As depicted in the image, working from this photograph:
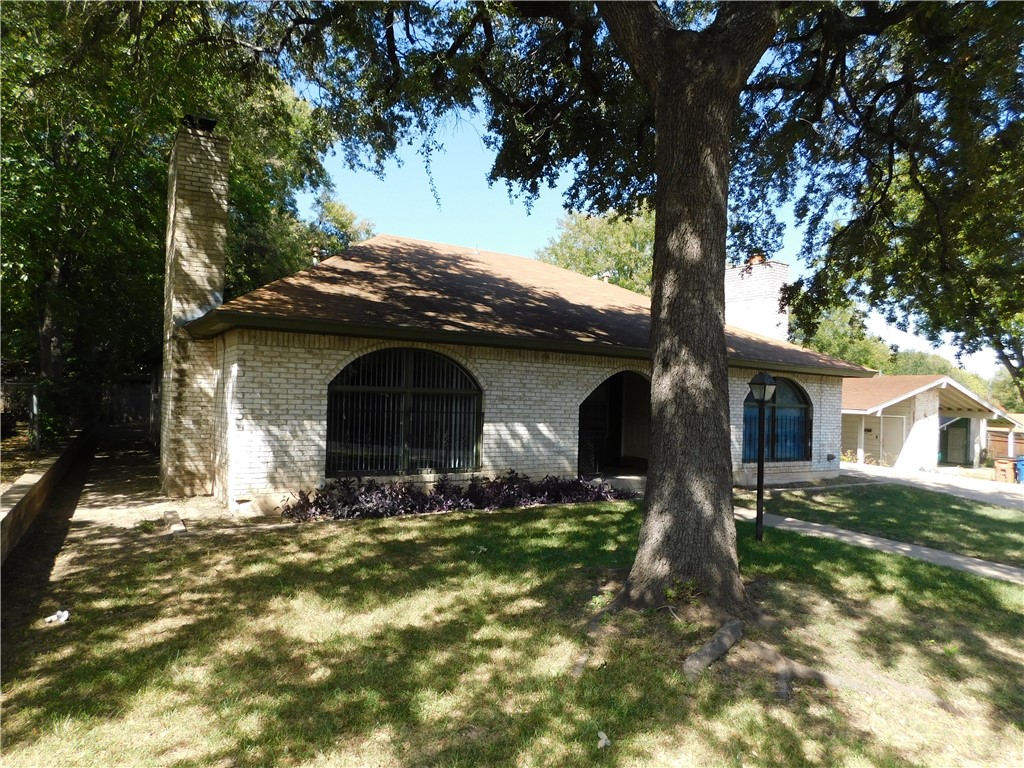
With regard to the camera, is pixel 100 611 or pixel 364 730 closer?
pixel 364 730

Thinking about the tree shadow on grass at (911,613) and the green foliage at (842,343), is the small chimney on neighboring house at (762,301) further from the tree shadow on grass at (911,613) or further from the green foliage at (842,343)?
the green foliage at (842,343)

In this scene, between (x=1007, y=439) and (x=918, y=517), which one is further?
(x=1007, y=439)

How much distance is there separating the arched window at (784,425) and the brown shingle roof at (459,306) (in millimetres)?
960

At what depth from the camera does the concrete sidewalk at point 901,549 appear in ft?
23.4

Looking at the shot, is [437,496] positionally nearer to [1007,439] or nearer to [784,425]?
[784,425]

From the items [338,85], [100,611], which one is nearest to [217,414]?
[100,611]

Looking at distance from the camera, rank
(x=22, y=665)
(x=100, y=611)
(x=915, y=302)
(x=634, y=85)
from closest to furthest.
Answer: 1. (x=22, y=665)
2. (x=100, y=611)
3. (x=634, y=85)
4. (x=915, y=302)

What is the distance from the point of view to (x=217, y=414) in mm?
10141

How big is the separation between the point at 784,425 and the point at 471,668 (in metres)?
13.4

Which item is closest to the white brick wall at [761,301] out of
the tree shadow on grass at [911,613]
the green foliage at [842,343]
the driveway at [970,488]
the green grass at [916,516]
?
the driveway at [970,488]

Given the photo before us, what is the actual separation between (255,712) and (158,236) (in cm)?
1808

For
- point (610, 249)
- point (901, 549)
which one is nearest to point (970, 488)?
point (901, 549)

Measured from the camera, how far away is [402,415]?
1030 cm

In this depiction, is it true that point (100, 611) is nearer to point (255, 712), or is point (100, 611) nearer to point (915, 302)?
point (255, 712)
